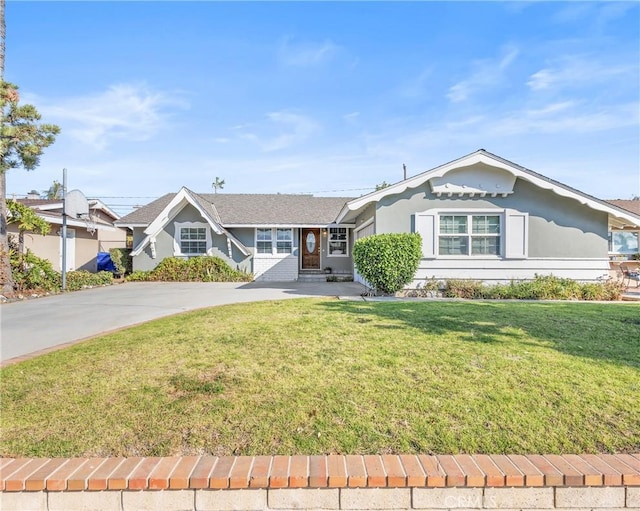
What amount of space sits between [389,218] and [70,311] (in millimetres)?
9572

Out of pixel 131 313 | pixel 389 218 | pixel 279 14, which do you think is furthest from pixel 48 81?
pixel 389 218

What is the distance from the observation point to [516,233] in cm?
1234

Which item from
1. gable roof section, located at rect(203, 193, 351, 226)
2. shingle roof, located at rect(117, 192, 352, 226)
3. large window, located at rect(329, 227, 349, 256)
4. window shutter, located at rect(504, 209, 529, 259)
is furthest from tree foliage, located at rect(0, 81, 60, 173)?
window shutter, located at rect(504, 209, 529, 259)

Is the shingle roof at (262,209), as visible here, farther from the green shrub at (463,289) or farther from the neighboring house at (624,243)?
the neighboring house at (624,243)

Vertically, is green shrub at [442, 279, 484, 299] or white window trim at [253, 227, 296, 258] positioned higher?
white window trim at [253, 227, 296, 258]

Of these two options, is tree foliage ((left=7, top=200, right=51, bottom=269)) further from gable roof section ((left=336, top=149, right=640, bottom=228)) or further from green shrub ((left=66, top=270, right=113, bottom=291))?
gable roof section ((left=336, top=149, right=640, bottom=228))

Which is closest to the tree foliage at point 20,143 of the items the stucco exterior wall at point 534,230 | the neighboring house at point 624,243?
the stucco exterior wall at point 534,230

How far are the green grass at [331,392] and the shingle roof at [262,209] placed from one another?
13157 mm

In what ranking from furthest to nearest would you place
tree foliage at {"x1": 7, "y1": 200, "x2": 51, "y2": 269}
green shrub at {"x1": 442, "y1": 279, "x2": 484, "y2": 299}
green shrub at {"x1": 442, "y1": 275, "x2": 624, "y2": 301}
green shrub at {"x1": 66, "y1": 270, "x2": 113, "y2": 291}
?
green shrub at {"x1": 66, "y1": 270, "x2": 113, "y2": 291}, tree foliage at {"x1": 7, "y1": 200, "x2": 51, "y2": 269}, green shrub at {"x1": 442, "y1": 279, "x2": 484, "y2": 299}, green shrub at {"x1": 442, "y1": 275, "x2": 624, "y2": 301}

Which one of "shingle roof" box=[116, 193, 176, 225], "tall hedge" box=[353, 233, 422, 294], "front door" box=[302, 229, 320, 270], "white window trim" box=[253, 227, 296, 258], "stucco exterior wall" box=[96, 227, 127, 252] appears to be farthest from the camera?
"stucco exterior wall" box=[96, 227, 127, 252]

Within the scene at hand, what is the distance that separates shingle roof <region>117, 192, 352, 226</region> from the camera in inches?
733

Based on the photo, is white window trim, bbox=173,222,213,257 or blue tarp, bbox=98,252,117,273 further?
blue tarp, bbox=98,252,117,273

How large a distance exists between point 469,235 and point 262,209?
1162cm

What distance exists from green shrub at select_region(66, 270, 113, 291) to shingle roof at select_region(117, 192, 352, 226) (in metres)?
4.16
